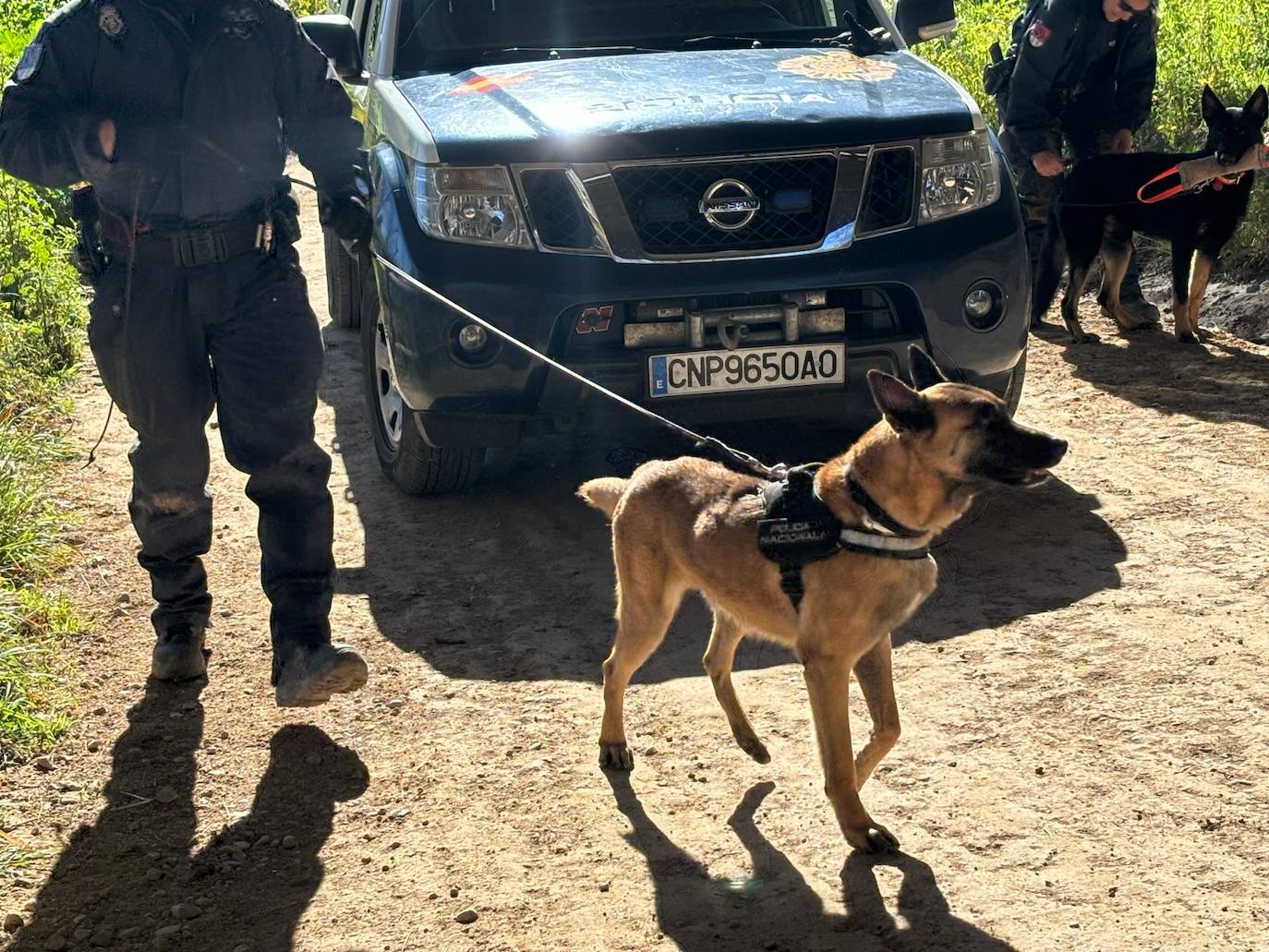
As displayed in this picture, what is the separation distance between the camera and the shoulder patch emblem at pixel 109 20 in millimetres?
4012

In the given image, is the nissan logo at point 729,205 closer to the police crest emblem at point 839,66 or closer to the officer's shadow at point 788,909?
the police crest emblem at point 839,66

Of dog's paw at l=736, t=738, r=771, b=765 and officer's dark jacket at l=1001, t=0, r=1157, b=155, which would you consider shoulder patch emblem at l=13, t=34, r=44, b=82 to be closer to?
dog's paw at l=736, t=738, r=771, b=765

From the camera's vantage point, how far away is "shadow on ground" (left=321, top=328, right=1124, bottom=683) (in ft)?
15.4

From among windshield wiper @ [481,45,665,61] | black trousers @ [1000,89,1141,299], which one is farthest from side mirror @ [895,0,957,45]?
black trousers @ [1000,89,1141,299]

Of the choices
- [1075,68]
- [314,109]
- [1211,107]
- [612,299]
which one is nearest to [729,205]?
[612,299]

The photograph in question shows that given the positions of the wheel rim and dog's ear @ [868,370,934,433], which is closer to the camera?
dog's ear @ [868,370,934,433]

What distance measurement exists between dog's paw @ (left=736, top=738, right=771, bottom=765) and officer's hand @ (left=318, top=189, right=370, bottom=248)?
188 centimetres

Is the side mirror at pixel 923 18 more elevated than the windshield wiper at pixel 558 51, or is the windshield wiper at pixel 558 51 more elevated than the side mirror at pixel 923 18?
the side mirror at pixel 923 18

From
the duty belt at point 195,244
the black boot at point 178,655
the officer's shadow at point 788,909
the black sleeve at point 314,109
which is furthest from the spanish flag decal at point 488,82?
the officer's shadow at point 788,909

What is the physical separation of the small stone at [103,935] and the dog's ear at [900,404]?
2027mm

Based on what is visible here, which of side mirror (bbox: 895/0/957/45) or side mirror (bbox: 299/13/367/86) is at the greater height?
side mirror (bbox: 895/0/957/45)

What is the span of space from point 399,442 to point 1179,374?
151 inches

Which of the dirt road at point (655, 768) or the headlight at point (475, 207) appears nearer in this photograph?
the dirt road at point (655, 768)

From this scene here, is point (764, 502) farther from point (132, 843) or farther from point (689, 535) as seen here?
point (132, 843)
